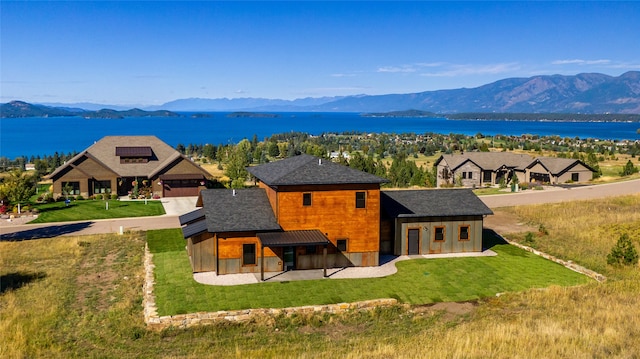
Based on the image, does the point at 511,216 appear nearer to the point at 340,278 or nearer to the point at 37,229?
the point at 340,278

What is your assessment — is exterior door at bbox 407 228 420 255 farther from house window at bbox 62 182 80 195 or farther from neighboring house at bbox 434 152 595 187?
neighboring house at bbox 434 152 595 187

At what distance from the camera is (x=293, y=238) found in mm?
27312

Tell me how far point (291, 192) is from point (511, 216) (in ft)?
80.7

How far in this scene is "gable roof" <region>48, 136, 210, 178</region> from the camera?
5700cm

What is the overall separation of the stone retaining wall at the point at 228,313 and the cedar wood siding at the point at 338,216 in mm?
5733

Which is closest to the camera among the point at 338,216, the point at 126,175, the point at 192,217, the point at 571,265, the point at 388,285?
the point at 388,285

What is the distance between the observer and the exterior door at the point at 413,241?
3212cm

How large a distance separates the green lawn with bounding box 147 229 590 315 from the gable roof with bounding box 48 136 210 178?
27.7 meters

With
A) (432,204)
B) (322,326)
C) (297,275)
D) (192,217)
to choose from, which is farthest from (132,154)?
(322,326)

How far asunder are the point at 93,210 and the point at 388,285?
3120 centimetres

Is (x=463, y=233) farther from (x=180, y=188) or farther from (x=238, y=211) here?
(x=180, y=188)

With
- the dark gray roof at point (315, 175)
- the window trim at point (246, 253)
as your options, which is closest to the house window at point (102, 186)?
the dark gray roof at point (315, 175)

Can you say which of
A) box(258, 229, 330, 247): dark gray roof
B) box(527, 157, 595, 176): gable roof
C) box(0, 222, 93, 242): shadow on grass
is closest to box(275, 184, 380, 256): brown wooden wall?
box(258, 229, 330, 247): dark gray roof

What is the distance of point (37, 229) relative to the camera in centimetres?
4016
